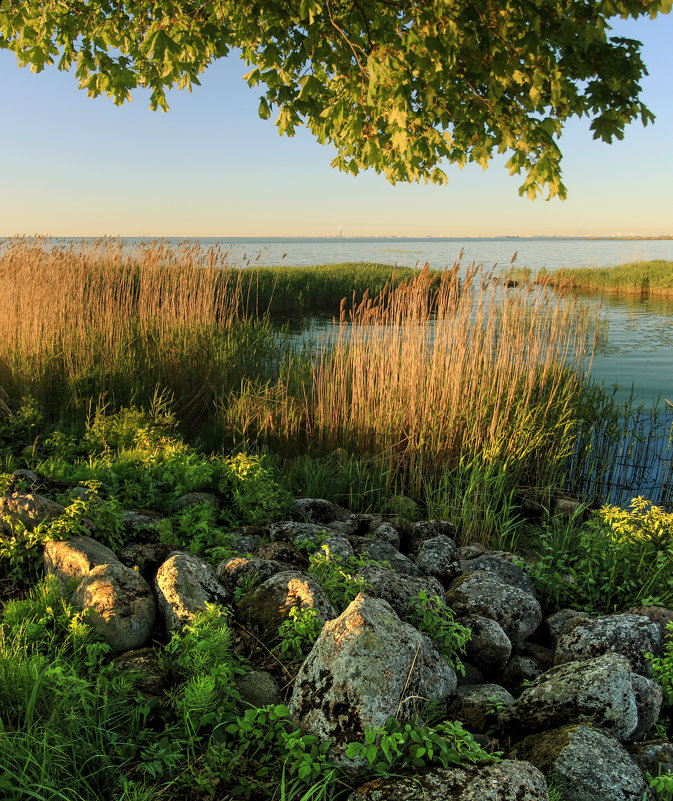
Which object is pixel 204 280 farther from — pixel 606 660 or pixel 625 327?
pixel 625 327

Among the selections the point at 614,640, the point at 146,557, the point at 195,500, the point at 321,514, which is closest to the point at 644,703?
the point at 614,640

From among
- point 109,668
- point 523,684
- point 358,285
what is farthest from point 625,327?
point 109,668

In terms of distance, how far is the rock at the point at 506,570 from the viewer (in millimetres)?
3564

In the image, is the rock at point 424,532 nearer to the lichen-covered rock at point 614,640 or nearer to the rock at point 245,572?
the lichen-covered rock at point 614,640

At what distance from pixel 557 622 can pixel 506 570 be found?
41 centimetres

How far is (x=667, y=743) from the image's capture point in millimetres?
2227

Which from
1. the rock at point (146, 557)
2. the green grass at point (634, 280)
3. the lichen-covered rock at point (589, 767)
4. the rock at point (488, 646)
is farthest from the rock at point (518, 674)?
the green grass at point (634, 280)

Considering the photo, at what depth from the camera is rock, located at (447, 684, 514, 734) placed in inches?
92.7

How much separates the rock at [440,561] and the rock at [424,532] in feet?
1.24

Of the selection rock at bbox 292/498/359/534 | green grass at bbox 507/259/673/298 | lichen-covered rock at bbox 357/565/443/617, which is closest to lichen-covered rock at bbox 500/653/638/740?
lichen-covered rock at bbox 357/565/443/617

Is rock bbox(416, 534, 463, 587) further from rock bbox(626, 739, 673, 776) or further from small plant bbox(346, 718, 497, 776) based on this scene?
small plant bbox(346, 718, 497, 776)

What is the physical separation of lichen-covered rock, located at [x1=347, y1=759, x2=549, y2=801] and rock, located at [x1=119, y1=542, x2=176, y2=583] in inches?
58.9

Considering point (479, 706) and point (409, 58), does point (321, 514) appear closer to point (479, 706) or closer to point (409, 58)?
point (479, 706)

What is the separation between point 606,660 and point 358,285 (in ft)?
58.7
